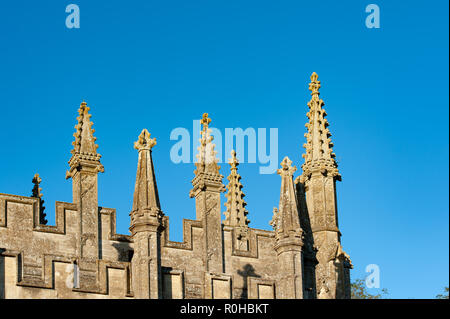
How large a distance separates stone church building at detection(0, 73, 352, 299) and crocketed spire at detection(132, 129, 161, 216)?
3cm

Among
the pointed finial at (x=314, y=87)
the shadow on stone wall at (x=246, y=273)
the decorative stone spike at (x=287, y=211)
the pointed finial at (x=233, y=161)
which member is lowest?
the shadow on stone wall at (x=246, y=273)

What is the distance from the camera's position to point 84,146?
58000 millimetres

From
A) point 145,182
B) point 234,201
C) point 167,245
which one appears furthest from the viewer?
point 234,201

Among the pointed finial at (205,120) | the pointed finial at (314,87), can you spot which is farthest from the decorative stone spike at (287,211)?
the pointed finial at (314,87)

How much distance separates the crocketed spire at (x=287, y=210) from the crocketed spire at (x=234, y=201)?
32.1 ft

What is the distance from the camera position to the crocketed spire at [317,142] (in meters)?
61.8

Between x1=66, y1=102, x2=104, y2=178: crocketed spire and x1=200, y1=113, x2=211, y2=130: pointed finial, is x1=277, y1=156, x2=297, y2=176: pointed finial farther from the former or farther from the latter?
x1=66, y1=102, x2=104, y2=178: crocketed spire

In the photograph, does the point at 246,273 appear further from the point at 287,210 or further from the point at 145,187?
the point at 145,187

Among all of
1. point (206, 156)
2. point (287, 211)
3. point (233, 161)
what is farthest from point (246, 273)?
point (233, 161)

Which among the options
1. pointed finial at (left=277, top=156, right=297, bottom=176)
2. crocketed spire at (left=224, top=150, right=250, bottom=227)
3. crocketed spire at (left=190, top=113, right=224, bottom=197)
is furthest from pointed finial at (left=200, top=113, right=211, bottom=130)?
crocketed spire at (left=224, top=150, right=250, bottom=227)

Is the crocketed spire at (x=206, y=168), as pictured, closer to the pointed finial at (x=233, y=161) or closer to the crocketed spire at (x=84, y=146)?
the crocketed spire at (x=84, y=146)

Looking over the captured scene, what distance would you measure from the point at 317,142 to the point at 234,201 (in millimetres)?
7454

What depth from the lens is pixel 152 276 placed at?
54406 millimetres
